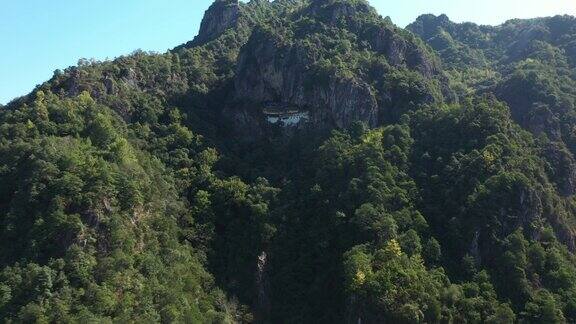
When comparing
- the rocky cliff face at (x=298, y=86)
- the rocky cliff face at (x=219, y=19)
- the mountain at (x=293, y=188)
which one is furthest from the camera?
the rocky cliff face at (x=219, y=19)

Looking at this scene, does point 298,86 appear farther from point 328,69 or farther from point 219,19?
point 219,19

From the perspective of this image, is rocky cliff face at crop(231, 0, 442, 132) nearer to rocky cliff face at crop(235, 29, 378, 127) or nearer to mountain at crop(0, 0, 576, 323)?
rocky cliff face at crop(235, 29, 378, 127)

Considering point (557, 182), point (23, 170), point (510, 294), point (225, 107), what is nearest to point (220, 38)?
point (225, 107)

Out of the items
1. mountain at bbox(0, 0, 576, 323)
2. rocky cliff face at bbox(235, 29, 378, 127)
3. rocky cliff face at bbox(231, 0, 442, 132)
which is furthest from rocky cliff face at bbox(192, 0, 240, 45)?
rocky cliff face at bbox(235, 29, 378, 127)

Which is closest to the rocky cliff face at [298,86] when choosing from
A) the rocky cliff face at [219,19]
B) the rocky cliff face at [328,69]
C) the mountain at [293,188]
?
the rocky cliff face at [328,69]

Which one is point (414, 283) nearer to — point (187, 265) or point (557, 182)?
point (187, 265)

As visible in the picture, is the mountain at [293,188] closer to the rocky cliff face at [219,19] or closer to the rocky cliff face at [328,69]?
the rocky cliff face at [328,69]
